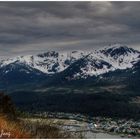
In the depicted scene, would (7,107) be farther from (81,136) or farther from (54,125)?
(81,136)

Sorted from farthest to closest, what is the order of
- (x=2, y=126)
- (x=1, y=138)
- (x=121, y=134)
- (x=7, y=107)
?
(x=121, y=134), (x=7, y=107), (x=2, y=126), (x=1, y=138)

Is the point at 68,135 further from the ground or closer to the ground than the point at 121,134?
further from the ground

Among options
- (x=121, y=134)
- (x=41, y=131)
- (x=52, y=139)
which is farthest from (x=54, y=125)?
(x=121, y=134)

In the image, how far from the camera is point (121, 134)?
32.3 meters

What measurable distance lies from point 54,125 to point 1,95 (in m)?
4.54

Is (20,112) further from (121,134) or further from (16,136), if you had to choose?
(121,134)

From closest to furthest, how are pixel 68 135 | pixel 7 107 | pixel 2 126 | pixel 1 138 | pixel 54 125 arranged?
pixel 1 138 → pixel 2 126 → pixel 68 135 → pixel 54 125 → pixel 7 107

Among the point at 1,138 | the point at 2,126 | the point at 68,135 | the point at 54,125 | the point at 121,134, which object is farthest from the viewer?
the point at 121,134

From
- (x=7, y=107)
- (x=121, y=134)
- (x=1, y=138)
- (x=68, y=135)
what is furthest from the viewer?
(x=121, y=134)

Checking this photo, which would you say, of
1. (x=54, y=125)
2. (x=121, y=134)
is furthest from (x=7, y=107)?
(x=121, y=134)

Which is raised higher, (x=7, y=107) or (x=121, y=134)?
(x=7, y=107)

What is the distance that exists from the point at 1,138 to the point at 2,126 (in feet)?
2.83

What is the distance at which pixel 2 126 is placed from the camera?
916cm

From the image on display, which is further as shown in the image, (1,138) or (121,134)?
(121,134)
